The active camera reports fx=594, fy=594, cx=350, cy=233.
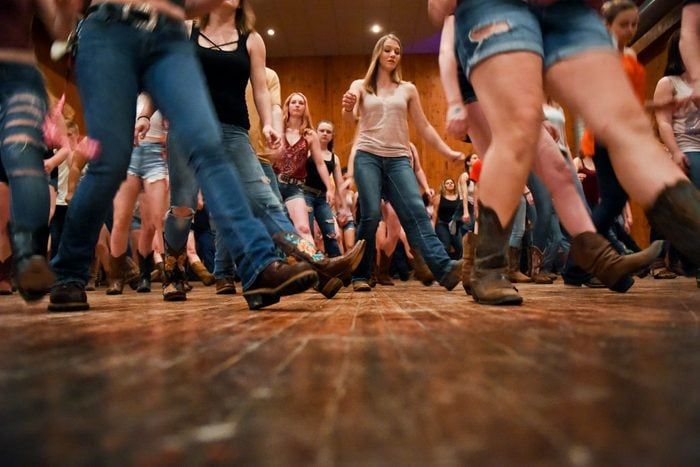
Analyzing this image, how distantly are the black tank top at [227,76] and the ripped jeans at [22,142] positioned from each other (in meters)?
0.63

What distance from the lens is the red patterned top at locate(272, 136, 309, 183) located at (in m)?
3.63

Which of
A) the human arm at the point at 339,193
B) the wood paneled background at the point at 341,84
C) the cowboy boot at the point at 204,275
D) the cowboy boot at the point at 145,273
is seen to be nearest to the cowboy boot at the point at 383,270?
the human arm at the point at 339,193

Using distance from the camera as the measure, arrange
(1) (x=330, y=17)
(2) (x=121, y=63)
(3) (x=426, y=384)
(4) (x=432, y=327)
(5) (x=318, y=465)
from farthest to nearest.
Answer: (1) (x=330, y=17) < (2) (x=121, y=63) < (4) (x=432, y=327) < (3) (x=426, y=384) < (5) (x=318, y=465)

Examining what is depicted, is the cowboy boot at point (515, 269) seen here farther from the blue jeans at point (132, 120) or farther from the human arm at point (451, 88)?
the blue jeans at point (132, 120)

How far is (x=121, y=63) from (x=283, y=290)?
0.77m

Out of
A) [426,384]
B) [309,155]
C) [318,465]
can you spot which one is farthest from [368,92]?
[318,465]

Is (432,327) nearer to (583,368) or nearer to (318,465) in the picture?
(583,368)

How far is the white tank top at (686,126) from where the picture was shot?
3057 mm

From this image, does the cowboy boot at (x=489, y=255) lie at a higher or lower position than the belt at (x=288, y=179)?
lower

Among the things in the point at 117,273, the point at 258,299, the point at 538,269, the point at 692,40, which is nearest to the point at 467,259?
the point at 258,299

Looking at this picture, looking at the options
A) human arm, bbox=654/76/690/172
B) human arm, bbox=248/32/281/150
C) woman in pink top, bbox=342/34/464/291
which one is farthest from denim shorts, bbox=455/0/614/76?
human arm, bbox=654/76/690/172

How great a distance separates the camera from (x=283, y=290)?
1.47 m

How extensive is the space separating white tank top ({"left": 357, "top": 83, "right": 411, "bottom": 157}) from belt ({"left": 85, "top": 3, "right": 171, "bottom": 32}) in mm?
1644

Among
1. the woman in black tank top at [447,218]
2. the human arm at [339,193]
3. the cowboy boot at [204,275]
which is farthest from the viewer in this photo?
the woman in black tank top at [447,218]
